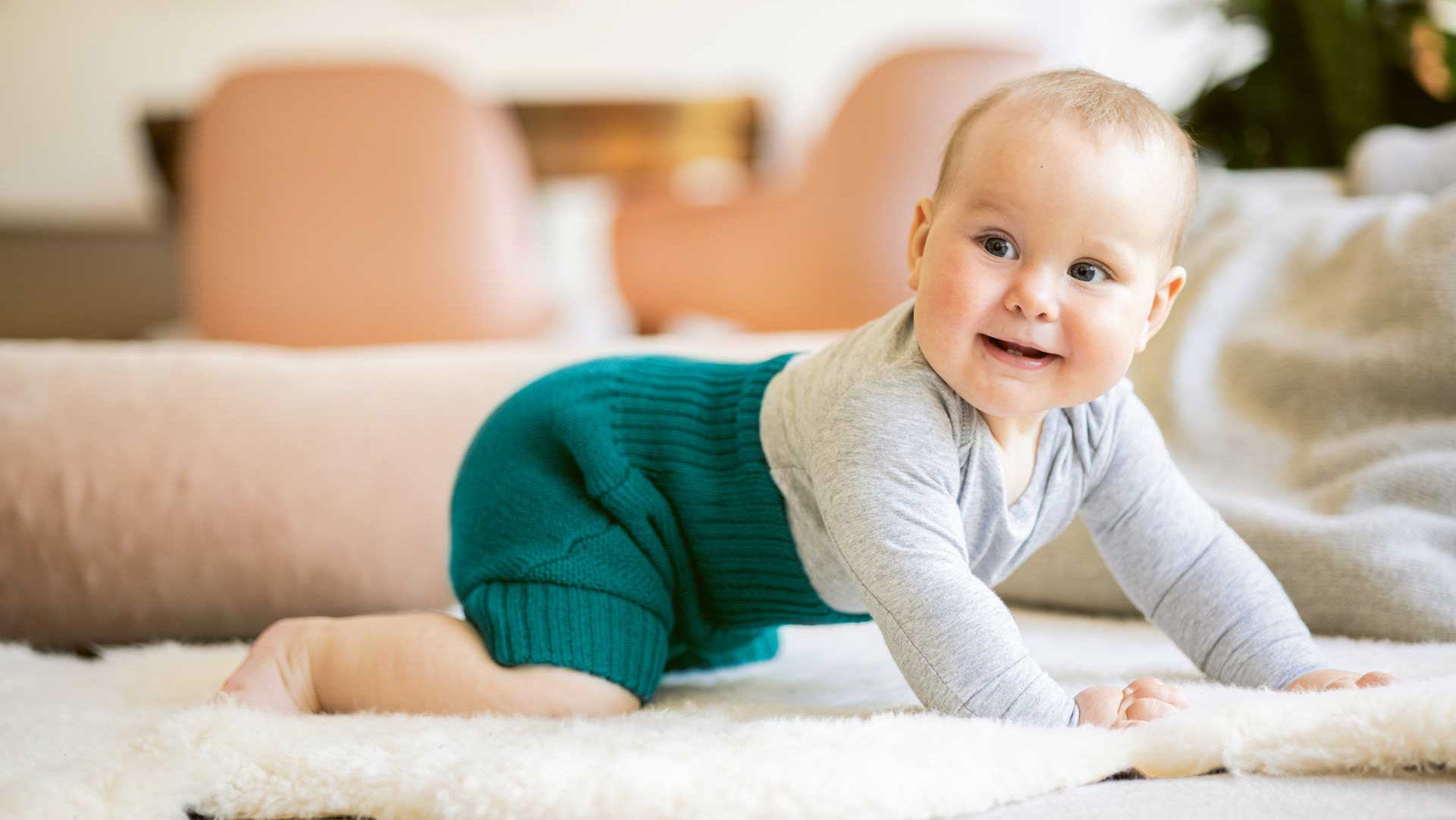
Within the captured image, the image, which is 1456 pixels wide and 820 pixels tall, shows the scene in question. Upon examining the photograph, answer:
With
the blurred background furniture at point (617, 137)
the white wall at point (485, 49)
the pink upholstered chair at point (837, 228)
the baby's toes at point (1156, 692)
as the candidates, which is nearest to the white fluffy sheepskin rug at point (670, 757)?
the baby's toes at point (1156, 692)

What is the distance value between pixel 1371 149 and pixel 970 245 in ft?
2.65

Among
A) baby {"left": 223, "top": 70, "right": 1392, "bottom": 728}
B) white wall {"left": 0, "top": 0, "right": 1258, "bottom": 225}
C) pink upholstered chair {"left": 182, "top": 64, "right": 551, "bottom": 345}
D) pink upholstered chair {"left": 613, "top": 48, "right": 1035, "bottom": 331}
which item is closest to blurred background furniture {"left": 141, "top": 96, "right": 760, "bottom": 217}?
white wall {"left": 0, "top": 0, "right": 1258, "bottom": 225}

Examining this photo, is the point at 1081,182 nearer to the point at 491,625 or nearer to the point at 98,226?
the point at 491,625

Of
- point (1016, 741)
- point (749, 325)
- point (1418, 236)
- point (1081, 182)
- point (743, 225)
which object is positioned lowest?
point (749, 325)

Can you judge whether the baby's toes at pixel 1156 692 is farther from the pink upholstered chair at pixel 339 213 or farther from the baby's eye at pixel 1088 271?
→ the pink upholstered chair at pixel 339 213

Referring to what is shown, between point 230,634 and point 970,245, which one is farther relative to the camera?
point 230,634

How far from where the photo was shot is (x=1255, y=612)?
0.78 metres

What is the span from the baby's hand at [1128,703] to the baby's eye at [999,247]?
0.27 metres

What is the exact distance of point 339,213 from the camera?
6.72 ft

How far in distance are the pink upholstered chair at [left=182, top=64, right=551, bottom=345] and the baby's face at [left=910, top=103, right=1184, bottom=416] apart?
1532 millimetres

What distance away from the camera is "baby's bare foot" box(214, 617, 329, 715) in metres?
0.75

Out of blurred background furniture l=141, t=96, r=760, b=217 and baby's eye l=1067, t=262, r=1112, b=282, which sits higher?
baby's eye l=1067, t=262, r=1112, b=282

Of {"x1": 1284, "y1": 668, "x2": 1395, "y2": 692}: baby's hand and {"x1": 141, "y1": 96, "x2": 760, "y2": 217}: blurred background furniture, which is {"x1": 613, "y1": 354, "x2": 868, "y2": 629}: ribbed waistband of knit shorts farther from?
{"x1": 141, "y1": 96, "x2": 760, "y2": 217}: blurred background furniture

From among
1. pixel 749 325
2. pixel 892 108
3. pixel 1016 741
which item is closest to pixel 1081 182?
pixel 1016 741
